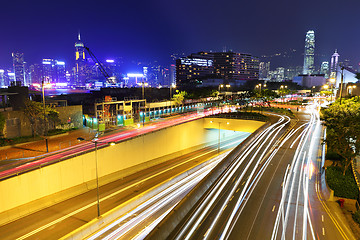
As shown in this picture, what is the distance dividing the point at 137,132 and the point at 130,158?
5.00m

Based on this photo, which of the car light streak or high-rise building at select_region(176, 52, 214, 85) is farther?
high-rise building at select_region(176, 52, 214, 85)

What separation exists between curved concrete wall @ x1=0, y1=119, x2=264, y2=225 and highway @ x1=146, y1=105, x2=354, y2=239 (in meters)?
12.7

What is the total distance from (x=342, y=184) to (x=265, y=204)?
689cm

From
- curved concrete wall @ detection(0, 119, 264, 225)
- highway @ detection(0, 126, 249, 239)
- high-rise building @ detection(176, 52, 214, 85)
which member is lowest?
highway @ detection(0, 126, 249, 239)

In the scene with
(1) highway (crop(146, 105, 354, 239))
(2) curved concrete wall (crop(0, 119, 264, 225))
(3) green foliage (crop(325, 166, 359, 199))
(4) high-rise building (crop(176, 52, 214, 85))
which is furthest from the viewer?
(4) high-rise building (crop(176, 52, 214, 85))

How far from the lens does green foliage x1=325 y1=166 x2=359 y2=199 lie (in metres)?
17.5

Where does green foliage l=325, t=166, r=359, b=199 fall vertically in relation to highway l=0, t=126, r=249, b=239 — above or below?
above

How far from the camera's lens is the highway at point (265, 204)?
43.5ft

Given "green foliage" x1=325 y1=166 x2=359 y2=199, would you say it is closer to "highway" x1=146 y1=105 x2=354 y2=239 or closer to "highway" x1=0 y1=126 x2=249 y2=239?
"highway" x1=146 y1=105 x2=354 y2=239

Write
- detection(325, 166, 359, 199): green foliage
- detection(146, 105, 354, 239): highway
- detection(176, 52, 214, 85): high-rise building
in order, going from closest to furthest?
1. detection(146, 105, 354, 239): highway
2. detection(325, 166, 359, 199): green foliage
3. detection(176, 52, 214, 85): high-rise building

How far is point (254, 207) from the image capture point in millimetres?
15703

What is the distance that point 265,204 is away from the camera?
16.1 m

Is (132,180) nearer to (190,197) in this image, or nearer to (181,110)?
(190,197)

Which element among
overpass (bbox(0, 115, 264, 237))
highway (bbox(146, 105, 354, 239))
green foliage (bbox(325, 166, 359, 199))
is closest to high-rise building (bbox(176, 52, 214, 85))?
overpass (bbox(0, 115, 264, 237))
